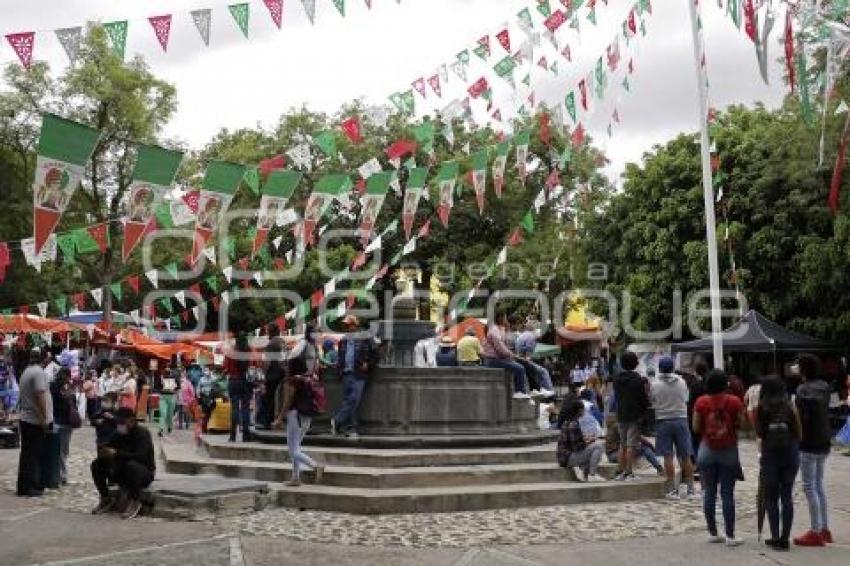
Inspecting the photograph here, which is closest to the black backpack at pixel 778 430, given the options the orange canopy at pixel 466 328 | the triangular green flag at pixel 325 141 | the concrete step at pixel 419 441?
the concrete step at pixel 419 441

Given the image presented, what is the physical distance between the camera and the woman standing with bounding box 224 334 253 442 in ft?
43.7

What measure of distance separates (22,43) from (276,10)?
315cm

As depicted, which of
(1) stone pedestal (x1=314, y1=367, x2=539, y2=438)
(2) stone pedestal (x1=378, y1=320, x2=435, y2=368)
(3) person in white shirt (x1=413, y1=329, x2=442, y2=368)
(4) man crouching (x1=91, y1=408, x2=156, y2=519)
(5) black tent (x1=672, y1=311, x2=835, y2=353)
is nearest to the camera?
(4) man crouching (x1=91, y1=408, x2=156, y2=519)

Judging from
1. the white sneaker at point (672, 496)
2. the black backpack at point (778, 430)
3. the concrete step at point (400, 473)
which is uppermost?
the black backpack at point (778, 430)

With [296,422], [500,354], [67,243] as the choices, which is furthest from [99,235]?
[296,422]

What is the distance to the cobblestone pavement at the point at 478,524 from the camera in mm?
8711

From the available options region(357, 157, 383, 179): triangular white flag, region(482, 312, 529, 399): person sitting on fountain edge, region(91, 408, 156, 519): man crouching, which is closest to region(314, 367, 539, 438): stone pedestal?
region(482, 312, 529, 399): person sitting on fountain edge

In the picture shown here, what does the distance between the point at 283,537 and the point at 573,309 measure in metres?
30.3

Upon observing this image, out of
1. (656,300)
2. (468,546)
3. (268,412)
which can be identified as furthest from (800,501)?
(656,300)

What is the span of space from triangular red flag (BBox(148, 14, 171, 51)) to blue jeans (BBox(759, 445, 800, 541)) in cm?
873

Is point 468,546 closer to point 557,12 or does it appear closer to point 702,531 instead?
point 702,531

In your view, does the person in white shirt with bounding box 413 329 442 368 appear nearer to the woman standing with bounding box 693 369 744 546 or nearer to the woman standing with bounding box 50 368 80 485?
the woman standing with bounding box 50 368 80 485

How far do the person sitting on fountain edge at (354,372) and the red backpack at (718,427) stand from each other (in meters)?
5.18

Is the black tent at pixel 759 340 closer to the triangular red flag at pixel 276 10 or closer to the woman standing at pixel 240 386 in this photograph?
the woman standing at pixel 240 386
